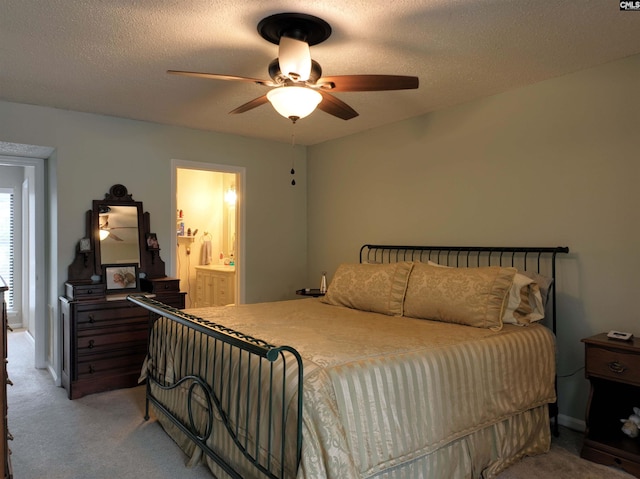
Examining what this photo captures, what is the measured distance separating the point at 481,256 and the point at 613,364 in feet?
4.23

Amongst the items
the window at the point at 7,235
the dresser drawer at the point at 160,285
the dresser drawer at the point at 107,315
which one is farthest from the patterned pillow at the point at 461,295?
the window at the point at 7,235

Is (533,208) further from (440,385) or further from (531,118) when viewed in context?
(440,385)

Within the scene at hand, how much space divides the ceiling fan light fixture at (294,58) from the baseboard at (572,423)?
9.32 feet

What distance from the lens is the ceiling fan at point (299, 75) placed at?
219cm

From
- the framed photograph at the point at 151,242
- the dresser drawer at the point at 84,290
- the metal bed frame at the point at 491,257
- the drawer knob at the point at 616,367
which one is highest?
the framed photograph at the point at 151,242

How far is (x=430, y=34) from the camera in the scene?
7.91 feet

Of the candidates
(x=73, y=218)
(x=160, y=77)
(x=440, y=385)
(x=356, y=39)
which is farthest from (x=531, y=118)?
(x=73, y=218)

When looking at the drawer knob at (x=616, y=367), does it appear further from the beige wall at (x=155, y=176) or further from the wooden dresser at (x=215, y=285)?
the wooden dresser at (x=215, y=285)

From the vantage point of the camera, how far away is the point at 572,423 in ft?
9.80

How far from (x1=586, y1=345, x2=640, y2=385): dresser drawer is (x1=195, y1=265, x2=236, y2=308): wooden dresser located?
13.4 feet

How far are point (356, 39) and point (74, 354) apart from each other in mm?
3215

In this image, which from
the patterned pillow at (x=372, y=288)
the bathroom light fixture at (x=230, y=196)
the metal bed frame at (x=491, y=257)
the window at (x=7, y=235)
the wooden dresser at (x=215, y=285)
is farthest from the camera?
the bathroom light fixture at (x=230, y=196)

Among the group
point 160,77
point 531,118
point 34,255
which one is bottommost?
point 34,255

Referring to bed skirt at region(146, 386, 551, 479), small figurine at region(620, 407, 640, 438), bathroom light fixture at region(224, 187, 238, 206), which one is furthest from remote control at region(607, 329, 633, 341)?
bathroom light fixture at region(224, 187, 238, 206)
